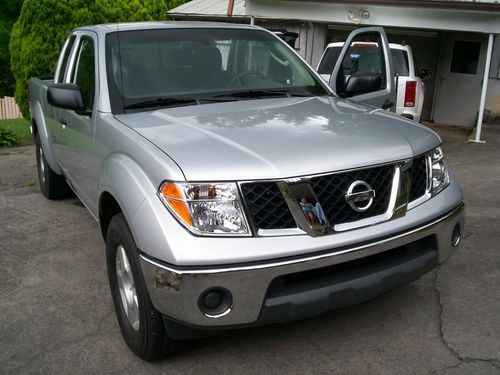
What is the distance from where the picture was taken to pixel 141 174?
2.86 metres

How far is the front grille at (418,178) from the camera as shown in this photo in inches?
121

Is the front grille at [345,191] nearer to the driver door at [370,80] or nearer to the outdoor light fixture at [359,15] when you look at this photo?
the driver door at [370,80]

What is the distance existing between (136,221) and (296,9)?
857cm

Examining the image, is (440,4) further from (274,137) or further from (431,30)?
(274,137)

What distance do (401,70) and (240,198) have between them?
308 inches

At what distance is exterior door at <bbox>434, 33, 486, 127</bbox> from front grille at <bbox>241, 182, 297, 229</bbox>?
1070cm

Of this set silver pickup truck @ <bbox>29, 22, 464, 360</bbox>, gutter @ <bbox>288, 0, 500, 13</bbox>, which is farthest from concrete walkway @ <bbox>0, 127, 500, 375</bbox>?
gutter @ <bbox>288, 0, 500, 13</bbox>

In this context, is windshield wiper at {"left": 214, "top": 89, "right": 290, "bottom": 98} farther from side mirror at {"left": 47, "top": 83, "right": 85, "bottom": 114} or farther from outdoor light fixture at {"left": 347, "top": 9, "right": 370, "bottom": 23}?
outdoor light fixture at {"left": 347, "top": 9, "right": 370, "bottom": 23}

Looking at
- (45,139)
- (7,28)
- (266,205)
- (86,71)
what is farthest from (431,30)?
(7,28)

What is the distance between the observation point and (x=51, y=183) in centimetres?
603

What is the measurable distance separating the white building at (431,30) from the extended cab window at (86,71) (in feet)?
21.0

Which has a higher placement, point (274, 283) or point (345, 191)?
point (345, 191)

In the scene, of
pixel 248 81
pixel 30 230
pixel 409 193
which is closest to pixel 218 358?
pixel 409 193

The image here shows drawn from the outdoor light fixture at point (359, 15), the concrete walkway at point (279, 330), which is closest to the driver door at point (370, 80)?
the concrete walkway at point (279, 330)
